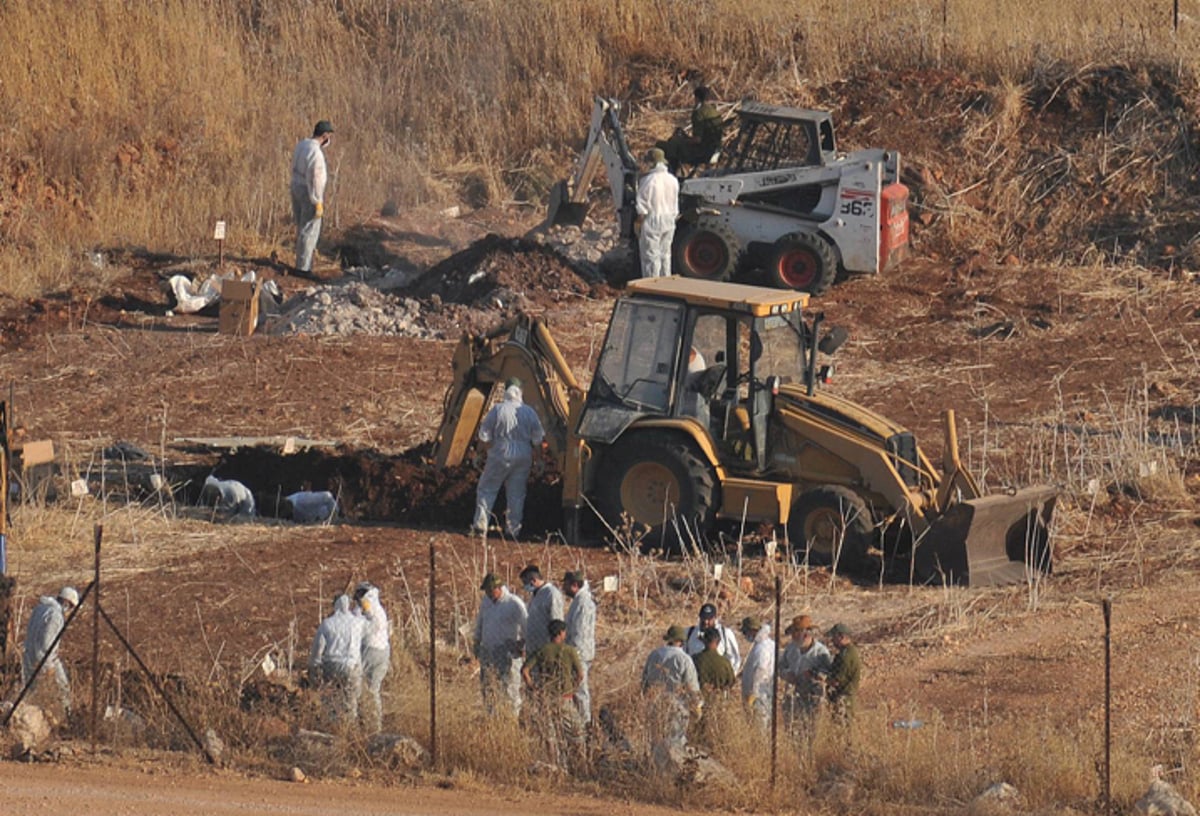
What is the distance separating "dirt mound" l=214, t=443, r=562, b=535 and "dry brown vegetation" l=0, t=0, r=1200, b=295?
886 centimetres

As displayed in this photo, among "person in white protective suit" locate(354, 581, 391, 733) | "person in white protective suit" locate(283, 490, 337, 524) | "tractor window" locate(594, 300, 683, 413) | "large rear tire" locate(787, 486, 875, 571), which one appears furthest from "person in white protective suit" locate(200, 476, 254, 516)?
"person in white protective suit" locate(354, 581, 391, 733)

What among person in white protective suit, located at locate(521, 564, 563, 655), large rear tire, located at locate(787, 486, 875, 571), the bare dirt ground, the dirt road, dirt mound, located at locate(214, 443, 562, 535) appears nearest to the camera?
the dirt road

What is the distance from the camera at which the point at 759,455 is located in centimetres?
1605

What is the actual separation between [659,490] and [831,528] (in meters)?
1.33

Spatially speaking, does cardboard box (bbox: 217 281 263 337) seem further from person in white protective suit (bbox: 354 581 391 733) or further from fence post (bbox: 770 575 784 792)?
fence post (bbox: 770 575 784 792)

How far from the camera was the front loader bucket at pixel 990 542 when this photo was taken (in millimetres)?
15453

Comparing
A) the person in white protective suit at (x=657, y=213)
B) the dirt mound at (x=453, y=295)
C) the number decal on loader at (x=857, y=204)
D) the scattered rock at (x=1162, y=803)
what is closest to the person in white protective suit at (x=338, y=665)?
the scattered rock at (x=1162, y=803)

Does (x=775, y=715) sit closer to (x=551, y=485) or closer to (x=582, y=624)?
(x=582, y=624)

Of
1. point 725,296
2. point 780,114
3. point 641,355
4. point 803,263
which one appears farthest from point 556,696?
point 780,114

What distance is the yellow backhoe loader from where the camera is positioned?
51.6 feet

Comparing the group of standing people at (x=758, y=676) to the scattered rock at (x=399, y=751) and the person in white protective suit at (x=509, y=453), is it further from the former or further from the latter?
the person in white protective suit at (x=509, y=453)

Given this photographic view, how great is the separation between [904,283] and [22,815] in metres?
16.4

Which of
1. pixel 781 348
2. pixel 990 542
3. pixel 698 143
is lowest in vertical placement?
pixel 990 542

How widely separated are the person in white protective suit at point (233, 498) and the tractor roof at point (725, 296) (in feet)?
12.0
